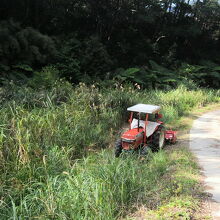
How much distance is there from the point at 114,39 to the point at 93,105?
14794 mm

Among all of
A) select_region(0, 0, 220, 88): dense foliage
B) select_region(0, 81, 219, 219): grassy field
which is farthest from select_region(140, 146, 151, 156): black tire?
select_region(0, 0, 220, 88): dense foliage

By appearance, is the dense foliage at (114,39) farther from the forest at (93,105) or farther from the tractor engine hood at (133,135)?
the tractor engine hood at (133,135)

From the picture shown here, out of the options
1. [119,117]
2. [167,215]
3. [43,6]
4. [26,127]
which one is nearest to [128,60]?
[43,6]

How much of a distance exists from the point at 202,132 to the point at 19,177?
17.7 feet

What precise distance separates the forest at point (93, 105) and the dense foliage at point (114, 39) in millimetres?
74

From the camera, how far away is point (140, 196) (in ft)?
12.0

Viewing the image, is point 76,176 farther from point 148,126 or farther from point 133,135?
point 148,126

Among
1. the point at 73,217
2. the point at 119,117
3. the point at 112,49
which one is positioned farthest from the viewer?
the point at 112,49

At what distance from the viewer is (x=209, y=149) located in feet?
20.0

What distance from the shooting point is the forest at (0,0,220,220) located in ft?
11.2

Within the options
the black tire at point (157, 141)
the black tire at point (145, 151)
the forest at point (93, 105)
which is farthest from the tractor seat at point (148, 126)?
the black tire at point (145, 151)

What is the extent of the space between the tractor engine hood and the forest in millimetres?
458

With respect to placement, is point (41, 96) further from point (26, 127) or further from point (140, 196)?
point (140, 196)

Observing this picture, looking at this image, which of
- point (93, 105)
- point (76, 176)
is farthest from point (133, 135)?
point (93, 105)
